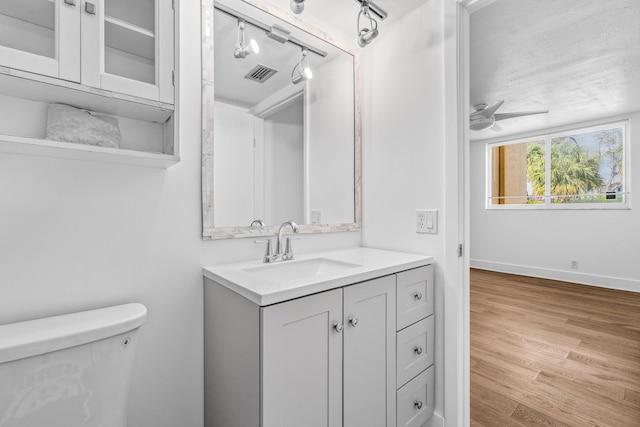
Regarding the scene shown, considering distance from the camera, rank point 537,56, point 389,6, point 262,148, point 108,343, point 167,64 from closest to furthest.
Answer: point 108,343 < point 167,64 < point 262,148 < point 389,6 < point 537,56

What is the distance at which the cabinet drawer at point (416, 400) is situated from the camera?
1.29 m

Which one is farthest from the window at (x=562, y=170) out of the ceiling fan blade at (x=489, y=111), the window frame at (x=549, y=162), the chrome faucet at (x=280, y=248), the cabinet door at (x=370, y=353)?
the chrome faucet at (x=280, y=248)

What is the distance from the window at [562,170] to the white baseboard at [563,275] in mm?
974

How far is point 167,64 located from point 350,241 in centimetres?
130

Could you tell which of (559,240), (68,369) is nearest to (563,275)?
(559,240)

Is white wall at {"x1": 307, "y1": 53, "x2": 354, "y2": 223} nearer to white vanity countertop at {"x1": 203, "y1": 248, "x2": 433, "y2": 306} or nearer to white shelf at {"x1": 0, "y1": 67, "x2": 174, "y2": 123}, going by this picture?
Answer: white vanity countertop at {"x1": 203, "y1": 248, "x2": 433, "y2": 306}

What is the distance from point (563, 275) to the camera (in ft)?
14.1

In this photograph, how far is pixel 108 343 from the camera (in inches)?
34.3

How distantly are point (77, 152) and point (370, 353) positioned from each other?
121 centimetres

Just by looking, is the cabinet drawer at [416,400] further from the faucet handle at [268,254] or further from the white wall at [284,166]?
the white wall at [284,166]

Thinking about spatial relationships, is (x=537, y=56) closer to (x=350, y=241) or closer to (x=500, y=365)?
(x=350, y=241)

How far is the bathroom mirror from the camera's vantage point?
1302mm

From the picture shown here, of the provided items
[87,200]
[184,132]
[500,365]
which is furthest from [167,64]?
[500,365]

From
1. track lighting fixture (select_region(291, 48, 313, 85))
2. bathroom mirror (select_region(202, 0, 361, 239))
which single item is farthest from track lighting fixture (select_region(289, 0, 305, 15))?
track lighting fixture (select_region(291, 48, 313, 85))
